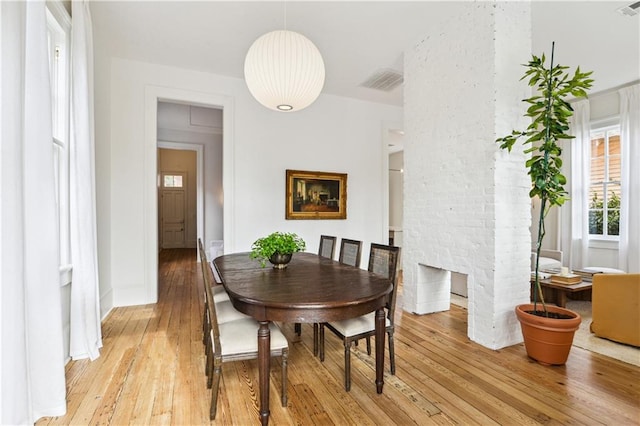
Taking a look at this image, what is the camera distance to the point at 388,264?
2.38m

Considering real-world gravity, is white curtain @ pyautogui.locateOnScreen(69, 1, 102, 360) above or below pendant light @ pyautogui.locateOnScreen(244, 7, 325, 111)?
below

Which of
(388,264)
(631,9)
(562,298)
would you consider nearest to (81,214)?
(388,264)

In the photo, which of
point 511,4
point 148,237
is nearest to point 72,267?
point 148,237

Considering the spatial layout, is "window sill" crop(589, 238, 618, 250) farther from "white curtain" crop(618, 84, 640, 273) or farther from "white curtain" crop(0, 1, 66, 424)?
"white curtain" crop(0, 1, 66, 424)

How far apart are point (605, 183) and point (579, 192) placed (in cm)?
37

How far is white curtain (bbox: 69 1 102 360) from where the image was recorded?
2.46 metres

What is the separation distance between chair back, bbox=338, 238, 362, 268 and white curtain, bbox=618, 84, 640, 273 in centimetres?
471

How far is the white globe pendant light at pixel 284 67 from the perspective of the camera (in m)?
2.27

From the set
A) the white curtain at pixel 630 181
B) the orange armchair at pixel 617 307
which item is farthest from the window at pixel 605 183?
the orange armchair at pixel 617 307

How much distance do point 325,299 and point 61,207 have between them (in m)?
2.32

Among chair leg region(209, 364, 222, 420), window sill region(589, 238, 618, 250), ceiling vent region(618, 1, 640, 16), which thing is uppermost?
ceiling vent region(618, 1, 640, 16)

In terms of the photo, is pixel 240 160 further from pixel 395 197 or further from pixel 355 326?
pixel 395 197

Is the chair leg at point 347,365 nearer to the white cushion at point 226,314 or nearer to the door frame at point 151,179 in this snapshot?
the white cushion at point 226,314

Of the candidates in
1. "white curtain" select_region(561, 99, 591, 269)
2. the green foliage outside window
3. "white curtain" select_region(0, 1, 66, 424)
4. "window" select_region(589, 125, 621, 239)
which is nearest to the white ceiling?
"white curtain" select_region(561, 99, 591, 269)
